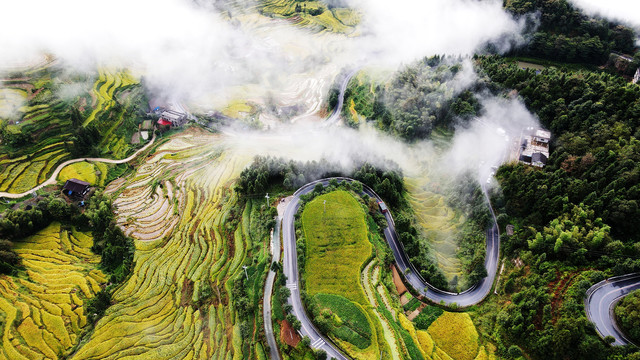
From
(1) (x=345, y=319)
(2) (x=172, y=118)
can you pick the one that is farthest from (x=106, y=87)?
(1) (x=345, y=319)

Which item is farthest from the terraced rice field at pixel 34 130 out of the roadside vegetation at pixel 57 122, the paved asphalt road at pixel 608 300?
the paved asphalt road at pixel 608 300

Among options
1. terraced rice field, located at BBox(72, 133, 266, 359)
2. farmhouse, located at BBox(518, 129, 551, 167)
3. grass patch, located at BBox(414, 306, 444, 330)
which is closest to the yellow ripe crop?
grass patch, located at BBox(414, 306, 444, 330)

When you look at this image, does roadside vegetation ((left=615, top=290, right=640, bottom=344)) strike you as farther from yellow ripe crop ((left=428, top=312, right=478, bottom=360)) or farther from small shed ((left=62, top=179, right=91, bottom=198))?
small shed ((left=62, top=179, right=91, bottom=198))

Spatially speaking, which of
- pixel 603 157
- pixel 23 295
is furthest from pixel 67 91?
pixel 603 157

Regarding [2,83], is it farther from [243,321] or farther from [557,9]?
[557,9]

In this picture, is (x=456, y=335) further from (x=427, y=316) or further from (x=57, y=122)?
(x=57, y=122)

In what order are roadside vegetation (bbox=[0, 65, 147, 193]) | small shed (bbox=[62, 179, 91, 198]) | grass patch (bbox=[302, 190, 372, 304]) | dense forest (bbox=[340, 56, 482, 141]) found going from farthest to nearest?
→ dense forest (bbox=[340, 56, 482, 141]), roadside vegetation (bbox=[0, 65, 147, 193]), small shed (bbox=[62, 179, 91, 198]), grass patch (bbox=[302, 190, 372, 304])
